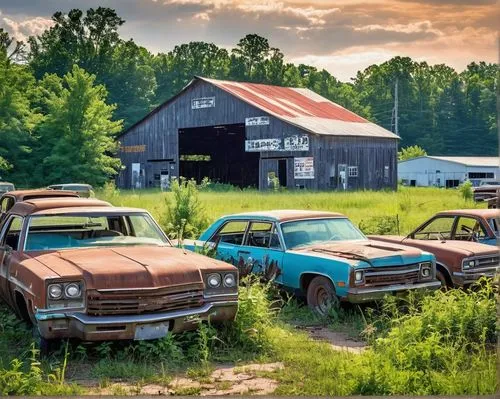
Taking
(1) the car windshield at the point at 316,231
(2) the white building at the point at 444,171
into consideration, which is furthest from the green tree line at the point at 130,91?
(1) the car windshield at the point at 316,231

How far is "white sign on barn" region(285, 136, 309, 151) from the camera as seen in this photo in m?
13.8

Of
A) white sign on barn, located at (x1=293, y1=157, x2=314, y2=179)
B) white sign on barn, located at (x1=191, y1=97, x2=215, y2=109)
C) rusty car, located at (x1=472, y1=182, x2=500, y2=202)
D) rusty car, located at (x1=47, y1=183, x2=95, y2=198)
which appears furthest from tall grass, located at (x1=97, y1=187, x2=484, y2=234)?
white sign on barn, located at (x1=191, y1=97, x2=215, y2=109)

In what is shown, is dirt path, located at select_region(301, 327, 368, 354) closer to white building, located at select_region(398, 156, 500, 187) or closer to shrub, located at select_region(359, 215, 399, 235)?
shrub, located at select_region(359, 215, 399, 235)

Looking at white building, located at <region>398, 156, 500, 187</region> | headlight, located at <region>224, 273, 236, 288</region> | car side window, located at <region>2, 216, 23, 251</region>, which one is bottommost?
headlight, located at <region>224, 273, 236, 288</region>

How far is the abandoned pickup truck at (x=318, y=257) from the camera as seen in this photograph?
25.3ft

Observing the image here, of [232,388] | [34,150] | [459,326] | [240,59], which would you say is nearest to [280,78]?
[240,59]

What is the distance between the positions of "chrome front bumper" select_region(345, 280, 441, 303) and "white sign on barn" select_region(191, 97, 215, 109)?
6.81 meters

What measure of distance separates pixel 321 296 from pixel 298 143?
20.4 ft

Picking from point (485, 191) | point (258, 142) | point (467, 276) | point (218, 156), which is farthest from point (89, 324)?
point (258, 142)

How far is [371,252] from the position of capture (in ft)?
26.0

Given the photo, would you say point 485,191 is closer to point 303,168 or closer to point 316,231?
point 303,168

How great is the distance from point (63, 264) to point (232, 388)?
5.65ft

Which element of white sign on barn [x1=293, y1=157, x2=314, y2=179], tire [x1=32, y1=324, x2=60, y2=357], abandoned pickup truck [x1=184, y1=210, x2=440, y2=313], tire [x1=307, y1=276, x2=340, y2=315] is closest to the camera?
tire [x1=32, y1=324, x2=60, y2=357]

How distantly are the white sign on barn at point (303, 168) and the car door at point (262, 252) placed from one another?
499 centimetres
